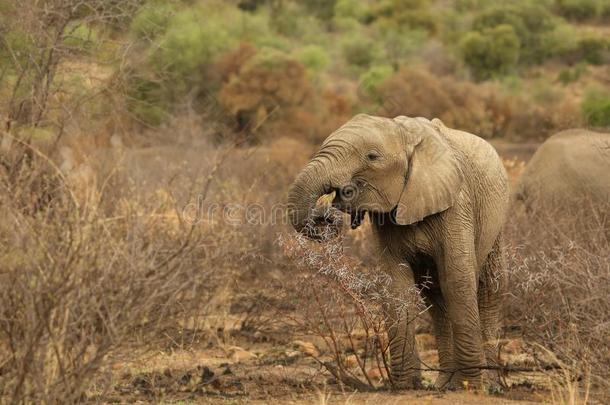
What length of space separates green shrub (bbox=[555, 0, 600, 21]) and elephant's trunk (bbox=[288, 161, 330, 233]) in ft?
151

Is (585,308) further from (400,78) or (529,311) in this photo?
(400,78)

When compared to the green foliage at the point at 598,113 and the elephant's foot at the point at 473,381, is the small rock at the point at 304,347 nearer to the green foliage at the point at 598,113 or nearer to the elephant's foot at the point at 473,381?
the elephant's foot at the point at 473,381

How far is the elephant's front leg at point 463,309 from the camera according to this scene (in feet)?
24.3

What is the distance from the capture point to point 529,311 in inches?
352

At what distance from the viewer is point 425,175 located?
7316 millimetres

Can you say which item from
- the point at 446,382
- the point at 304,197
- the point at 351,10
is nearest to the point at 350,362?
the point at 446,382

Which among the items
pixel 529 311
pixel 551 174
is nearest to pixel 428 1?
pixel 551 174

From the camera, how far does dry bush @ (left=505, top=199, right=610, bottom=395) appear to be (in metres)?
6.89

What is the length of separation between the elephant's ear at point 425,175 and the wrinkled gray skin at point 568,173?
4.46 meters

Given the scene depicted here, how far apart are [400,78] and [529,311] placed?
55.6ft

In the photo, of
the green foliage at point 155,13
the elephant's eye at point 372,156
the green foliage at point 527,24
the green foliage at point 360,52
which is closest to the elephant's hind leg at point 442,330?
the elephant's eye at point 372,156

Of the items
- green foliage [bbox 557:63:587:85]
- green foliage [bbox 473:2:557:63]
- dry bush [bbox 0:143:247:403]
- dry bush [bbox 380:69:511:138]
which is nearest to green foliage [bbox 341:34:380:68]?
green foliage [bbox 473:2:557:63]

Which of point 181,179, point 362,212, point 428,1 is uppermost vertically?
point 362,212

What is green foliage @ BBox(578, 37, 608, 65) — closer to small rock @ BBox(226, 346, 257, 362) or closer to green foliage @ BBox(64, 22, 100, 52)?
green foliage @ BBox(64, 22, 100, 52)
